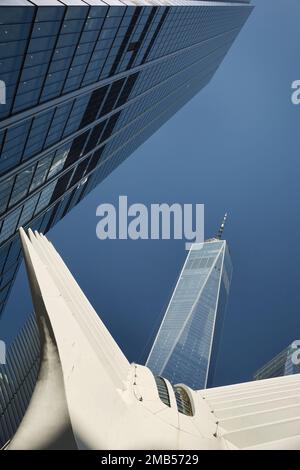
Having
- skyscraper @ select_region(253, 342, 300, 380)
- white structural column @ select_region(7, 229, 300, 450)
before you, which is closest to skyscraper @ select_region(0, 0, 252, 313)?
white structural column @ select_region(7, 229, 300, 450)

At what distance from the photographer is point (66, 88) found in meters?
32.5

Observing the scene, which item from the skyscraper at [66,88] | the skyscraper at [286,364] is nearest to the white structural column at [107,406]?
the skyscraper at [66,88]

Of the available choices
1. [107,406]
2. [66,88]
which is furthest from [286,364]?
[107,406]

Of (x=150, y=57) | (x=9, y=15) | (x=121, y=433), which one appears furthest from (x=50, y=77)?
(x=150, y=57)

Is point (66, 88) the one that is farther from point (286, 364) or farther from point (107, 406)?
point (286, 364)

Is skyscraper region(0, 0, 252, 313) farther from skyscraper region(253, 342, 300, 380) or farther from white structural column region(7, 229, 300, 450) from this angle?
skyscraper region(253, 342, 300, 380)

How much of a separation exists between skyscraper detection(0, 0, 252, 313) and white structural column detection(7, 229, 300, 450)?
9068 millimetres

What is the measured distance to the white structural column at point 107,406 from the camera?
15.4 metres

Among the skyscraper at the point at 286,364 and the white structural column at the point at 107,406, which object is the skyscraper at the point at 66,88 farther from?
the skyscraper at the point at 286,364

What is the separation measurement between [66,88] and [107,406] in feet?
76.2

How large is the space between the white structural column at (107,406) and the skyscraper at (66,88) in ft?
29.8

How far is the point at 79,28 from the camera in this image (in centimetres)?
2795
